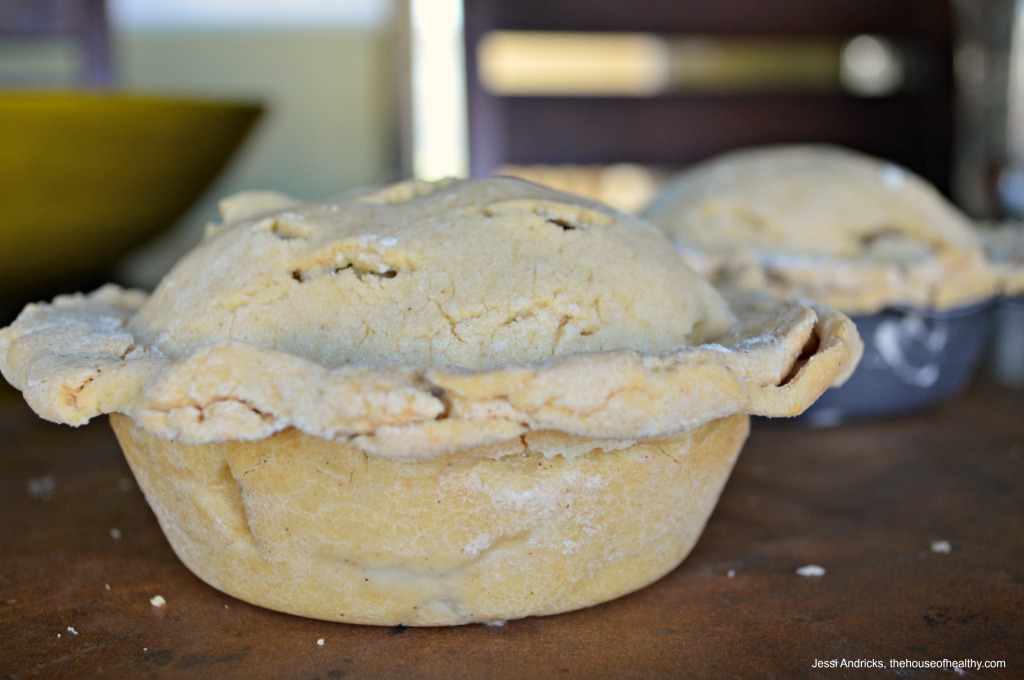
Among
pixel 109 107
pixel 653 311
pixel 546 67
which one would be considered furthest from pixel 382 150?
pixel 653 311

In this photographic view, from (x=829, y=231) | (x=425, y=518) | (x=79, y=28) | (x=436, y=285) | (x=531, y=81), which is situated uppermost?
(x=79, y=28)

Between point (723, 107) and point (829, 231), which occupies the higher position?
point (723, 107)

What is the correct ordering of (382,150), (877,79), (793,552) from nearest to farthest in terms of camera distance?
(793,552)
(877,79)
(382,150)

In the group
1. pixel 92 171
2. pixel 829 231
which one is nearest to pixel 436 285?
pixel 829 231

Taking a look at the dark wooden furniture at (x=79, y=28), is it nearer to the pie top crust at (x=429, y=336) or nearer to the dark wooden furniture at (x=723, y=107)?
the dark wooden furniture at (x=723, y=107)

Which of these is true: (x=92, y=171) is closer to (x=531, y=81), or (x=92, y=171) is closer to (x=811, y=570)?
(x=811, y=570)

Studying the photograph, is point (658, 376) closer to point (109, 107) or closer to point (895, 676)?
point (895, 676)
